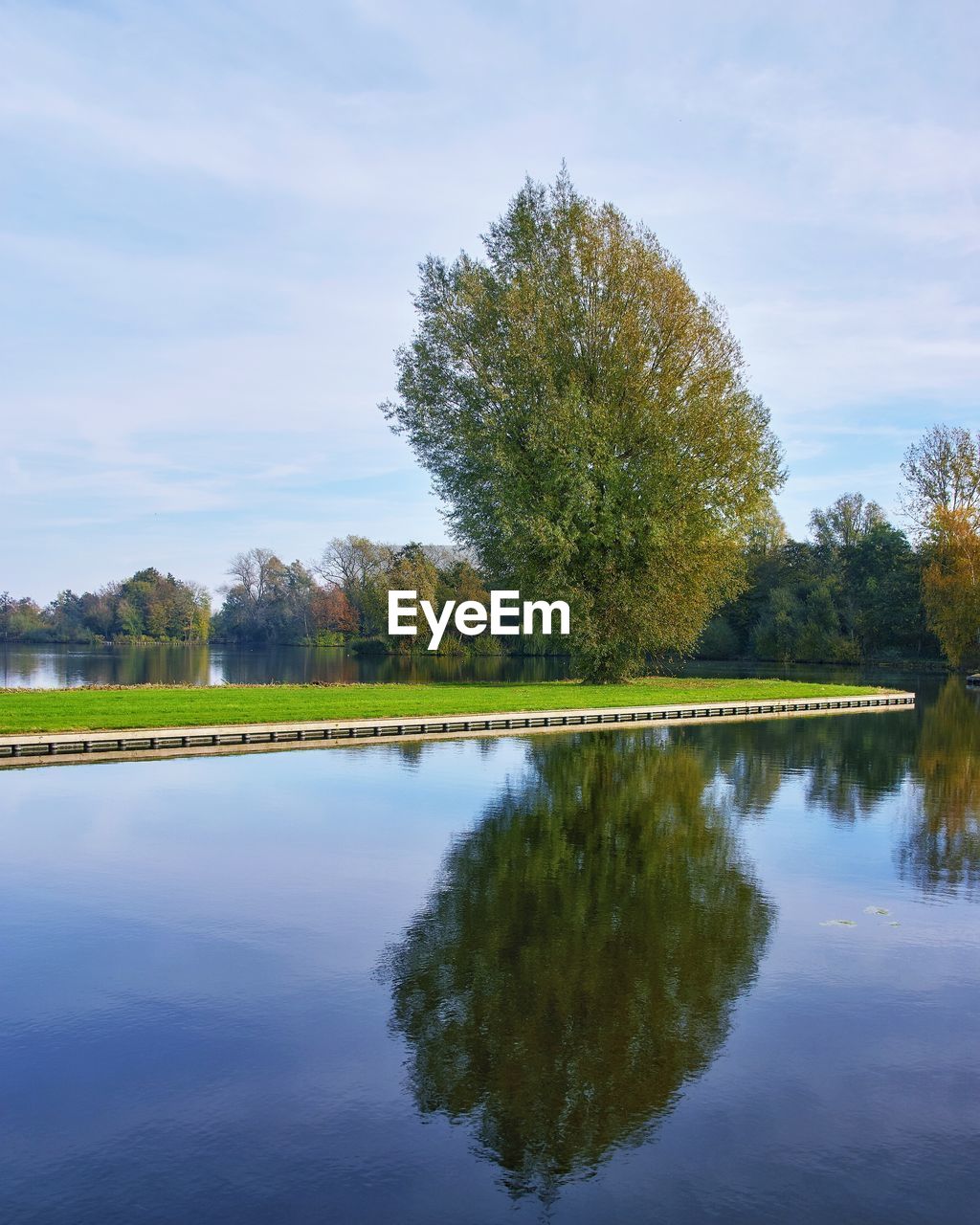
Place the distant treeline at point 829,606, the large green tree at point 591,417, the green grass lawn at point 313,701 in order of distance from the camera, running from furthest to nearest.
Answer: the distant treeline at point 829,606 → the large green tree at point 591,417 → the green grass lawn at point 313,701

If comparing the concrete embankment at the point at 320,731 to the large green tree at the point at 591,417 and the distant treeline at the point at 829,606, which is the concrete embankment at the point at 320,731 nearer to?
the large green tree at the point at 591,417

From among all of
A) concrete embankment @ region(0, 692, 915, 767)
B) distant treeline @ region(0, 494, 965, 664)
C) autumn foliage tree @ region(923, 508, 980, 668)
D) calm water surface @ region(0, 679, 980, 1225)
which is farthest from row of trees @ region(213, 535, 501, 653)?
calm water surface @ region(0, 679, 980, 1225)

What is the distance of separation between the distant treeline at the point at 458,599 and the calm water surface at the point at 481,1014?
90.9ft

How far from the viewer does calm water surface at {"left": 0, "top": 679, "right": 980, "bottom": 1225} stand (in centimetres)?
595

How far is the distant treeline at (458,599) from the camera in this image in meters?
74.1

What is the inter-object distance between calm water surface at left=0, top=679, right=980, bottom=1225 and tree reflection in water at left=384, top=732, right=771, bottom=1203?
3cm

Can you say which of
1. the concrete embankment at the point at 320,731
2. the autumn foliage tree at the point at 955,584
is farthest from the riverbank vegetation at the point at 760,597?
the concrete embankment at the point at 320,731

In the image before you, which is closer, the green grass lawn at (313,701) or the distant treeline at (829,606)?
the green grass lawn at (313,701)

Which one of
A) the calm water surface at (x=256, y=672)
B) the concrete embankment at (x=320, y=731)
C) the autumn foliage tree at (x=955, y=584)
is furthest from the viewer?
the autumn foliage tree at (x=955, y=584)

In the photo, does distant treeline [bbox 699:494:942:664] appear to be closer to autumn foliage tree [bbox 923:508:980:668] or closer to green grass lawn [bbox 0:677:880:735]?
autumn foliage tree [bbox 923:508:980:668]

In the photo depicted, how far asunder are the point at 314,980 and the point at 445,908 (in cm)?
236

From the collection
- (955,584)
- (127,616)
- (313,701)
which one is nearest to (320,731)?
(313,701)

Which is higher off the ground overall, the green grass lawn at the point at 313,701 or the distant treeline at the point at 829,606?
the distant treeline at the point at 829,606

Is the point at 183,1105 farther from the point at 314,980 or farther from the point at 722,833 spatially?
the point at 722,833
